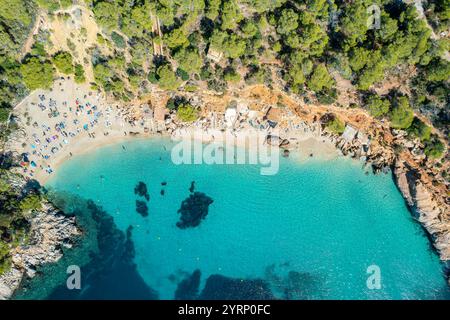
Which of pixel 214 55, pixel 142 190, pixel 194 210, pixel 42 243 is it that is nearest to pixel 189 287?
pixel 194 210

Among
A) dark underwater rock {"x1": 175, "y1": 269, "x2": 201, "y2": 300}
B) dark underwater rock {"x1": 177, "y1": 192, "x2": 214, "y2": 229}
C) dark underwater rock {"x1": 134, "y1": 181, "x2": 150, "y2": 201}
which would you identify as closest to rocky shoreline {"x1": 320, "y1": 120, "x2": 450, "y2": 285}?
dark underwater rock {"x1": 177, "y1": 192, "x2": 214, "y2": 229}

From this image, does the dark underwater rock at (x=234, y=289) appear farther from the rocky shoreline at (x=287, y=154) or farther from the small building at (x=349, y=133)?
the small building at (x=349, y=133)

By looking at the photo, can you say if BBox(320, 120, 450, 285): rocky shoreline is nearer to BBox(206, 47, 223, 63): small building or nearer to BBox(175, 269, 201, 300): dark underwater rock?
BBox(206, 47, 223, 63): small building

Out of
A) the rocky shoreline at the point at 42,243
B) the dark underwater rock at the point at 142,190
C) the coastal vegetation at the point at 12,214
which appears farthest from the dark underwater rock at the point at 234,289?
the coastal vegetation at the point at 12,214

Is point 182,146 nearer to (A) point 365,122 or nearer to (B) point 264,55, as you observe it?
(B) point 264,55
